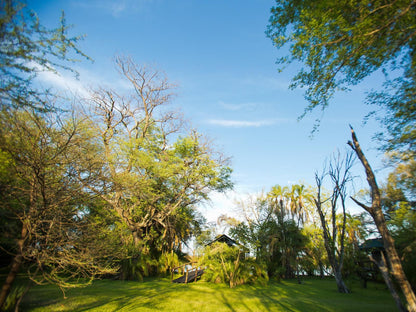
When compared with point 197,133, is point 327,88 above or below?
below

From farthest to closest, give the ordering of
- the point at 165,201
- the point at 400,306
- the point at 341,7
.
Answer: the point at 165,201 → the point at 400,306 → the point at 341,7

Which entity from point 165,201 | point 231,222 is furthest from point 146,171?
point 231,222

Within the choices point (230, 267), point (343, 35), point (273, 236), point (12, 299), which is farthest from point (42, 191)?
point (273, 236)

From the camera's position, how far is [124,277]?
1538 cm

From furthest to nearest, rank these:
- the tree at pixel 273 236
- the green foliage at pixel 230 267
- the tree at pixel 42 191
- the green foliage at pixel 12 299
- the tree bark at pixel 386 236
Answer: the tree at pixel 273 236
the green foliage at pixel 230 267
the tree bark at pixel 386 236
the green foliage at pixel 12 299
the tree at pixel 42 191

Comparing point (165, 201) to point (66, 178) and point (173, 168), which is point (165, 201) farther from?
point (66, 178)

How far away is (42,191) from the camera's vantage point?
4.65m

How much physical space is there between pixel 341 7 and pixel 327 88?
6.54 feet

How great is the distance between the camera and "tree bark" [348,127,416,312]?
5.57 meters

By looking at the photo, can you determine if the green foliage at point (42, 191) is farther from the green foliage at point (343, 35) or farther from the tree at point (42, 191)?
the green foliage at point (343, 35)

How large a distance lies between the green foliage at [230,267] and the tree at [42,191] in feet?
34.6

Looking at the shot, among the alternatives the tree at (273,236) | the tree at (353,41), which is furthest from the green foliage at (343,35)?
the tree at (273,236)

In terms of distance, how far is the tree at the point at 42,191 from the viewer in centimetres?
457

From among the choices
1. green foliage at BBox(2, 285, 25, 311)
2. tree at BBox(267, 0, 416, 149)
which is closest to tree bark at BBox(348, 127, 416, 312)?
tree at BBox(267, 0, 416, 149)
